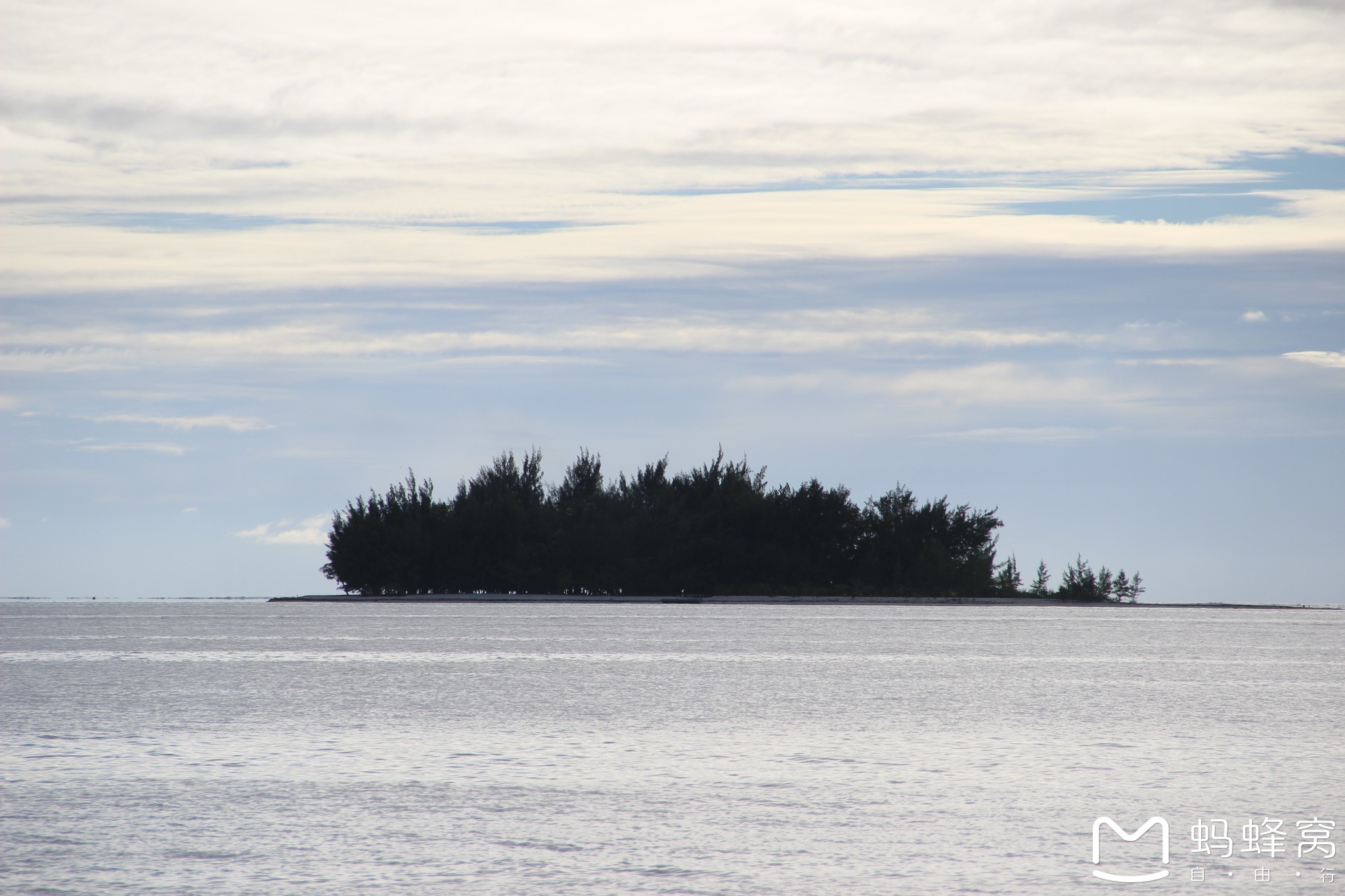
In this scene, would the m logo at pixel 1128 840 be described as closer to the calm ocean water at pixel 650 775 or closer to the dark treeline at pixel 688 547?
the calm ocean water at pixel 650 775

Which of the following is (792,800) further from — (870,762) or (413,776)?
(413,776)

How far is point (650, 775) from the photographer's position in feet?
41.8

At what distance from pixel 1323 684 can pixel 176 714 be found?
18.9m

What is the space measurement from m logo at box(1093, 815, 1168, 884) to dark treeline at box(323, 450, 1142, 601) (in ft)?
267

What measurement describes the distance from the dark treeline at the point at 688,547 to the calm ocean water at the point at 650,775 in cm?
6362

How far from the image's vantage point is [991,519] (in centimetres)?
9462

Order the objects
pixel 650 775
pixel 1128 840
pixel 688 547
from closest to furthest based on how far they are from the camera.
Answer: pixel 1128 840 → pixel 650 775 → pixel 688 547

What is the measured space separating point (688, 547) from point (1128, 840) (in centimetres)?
8428

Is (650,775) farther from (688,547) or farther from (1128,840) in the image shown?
(688,547)

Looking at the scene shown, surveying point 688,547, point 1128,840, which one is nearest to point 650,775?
point 1128,840

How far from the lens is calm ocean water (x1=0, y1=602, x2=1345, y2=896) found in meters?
8.92

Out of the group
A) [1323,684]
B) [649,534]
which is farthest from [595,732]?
[649,534]

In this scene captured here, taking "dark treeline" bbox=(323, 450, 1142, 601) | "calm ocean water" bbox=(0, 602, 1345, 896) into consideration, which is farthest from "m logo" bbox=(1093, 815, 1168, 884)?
"dark treeline" bbox=(323, 450, 1142, 601)

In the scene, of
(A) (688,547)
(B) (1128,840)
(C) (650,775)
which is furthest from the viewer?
(A) (688,547)
